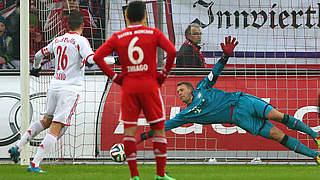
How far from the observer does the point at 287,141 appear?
10.2 m

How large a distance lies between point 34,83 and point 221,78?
3200mm

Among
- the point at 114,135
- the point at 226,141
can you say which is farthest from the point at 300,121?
the point at 114,135

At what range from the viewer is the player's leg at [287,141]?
10.2 m

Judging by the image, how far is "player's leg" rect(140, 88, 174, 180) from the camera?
6809 mm

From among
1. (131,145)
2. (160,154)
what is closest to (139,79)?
(131,145)

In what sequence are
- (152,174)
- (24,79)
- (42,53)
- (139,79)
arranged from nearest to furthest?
(139,79) → (152,174) → (42,53) → (24,79)

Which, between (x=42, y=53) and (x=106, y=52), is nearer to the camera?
(x=106, y=52)

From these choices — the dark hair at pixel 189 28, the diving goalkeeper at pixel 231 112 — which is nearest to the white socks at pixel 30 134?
the diving goalkeeper at pixel 231 112

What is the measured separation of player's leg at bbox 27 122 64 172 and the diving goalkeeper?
1.79 meters

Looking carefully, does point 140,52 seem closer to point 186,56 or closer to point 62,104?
point 62,104

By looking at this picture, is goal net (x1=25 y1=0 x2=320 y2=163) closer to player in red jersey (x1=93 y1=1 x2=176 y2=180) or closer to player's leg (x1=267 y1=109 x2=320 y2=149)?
player's leg (x1=267 y1=109 x2=320 y2=149)

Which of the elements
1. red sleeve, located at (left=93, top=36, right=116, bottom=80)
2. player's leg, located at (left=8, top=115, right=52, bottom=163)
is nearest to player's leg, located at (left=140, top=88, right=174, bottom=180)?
red sleeve, located at (left=93, top=36, right=116, bottom=80)

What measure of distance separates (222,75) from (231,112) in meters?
1.08

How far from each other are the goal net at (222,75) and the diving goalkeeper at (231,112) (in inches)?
24.5
